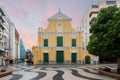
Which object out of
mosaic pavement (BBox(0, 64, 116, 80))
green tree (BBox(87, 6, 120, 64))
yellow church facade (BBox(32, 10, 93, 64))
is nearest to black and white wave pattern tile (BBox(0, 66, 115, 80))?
mosaic pavement (BBox(0, 64, 116, 80))

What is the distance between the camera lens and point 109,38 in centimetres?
2586

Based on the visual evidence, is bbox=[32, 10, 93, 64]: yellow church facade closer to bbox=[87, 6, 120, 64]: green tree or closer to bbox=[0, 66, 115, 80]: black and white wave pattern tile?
bbox=[0, 66, 115, 80]: black and white wave pattern tile

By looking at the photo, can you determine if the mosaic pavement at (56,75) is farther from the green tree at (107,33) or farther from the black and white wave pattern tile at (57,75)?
the green tree at (107,33)

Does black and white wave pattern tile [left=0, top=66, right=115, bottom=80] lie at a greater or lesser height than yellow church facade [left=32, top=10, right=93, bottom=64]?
lesser

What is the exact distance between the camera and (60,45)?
65.6 meters

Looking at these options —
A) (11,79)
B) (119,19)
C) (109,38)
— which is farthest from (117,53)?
(11,79)

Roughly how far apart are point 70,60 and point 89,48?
34.1m

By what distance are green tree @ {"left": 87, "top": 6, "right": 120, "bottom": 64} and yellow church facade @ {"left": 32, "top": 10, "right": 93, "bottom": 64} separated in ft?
113

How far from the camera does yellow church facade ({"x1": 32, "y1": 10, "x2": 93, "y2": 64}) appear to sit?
64938 millimetres

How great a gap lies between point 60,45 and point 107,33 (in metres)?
39.7

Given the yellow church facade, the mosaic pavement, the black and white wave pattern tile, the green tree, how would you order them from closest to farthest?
the black and white wave pattern tile → the mosaic pavement → the green tree → the yellow church facade

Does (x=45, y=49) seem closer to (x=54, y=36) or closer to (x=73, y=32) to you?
(x=54, y=36)

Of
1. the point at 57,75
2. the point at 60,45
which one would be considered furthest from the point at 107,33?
the point at 60,45

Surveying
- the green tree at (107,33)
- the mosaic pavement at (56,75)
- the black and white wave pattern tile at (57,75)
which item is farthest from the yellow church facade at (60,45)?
the green tree at (107,33)
